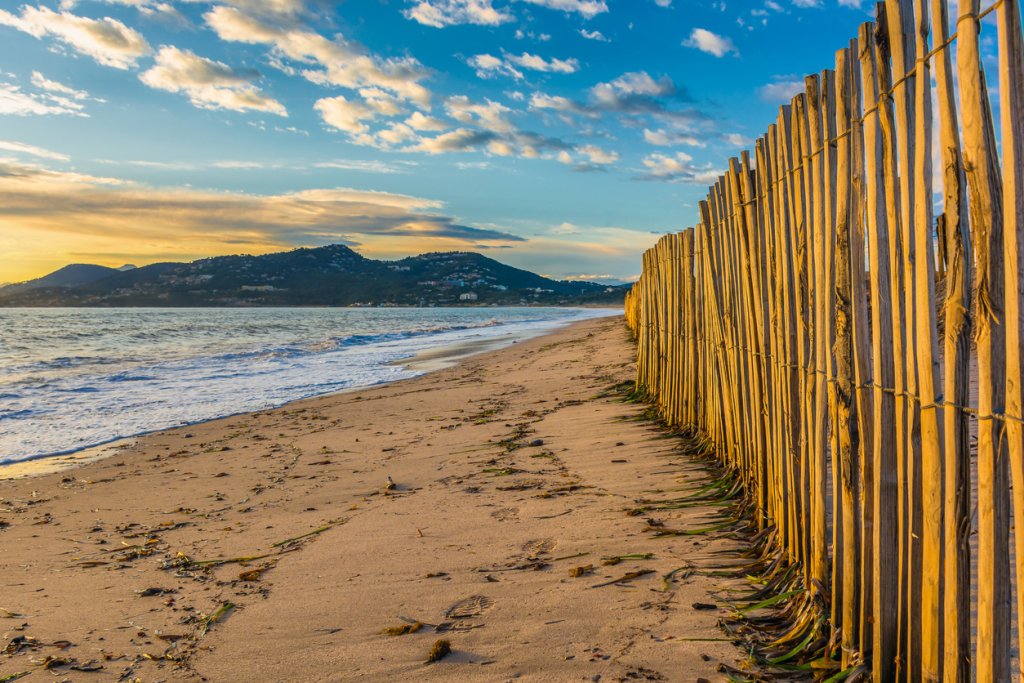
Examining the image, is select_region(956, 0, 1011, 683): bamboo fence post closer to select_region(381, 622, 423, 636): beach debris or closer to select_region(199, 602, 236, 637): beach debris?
select_region(381, 622, 423, 636): beach debris

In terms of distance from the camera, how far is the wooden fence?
150cm

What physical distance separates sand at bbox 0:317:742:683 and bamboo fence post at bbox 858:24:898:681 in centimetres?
55

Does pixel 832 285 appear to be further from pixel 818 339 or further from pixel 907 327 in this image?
pixel 907 327

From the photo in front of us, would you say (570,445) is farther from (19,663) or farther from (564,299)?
(564,299)

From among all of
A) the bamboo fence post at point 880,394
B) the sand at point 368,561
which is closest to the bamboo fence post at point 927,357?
the bamboo fence post at point 880,394

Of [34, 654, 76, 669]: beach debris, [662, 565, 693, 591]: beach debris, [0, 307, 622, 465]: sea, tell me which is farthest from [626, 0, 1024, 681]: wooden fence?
[0, 307, 622, 465]: sea

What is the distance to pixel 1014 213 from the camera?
140 centimetres

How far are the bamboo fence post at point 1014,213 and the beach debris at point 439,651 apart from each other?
5.93 feet

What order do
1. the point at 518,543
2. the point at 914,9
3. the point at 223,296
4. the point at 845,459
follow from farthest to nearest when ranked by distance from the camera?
the point at 223,296, the point at 518,543, the point at 845,459, the point at 914,9

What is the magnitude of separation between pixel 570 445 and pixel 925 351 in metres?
4.12

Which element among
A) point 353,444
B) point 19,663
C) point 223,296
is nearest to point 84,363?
point 353,444

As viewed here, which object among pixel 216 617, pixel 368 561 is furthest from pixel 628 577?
pixel 216 617

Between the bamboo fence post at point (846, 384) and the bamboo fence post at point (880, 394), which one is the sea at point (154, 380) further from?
the bamboo fence post at point (880, 394)

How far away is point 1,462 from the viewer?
647cm
